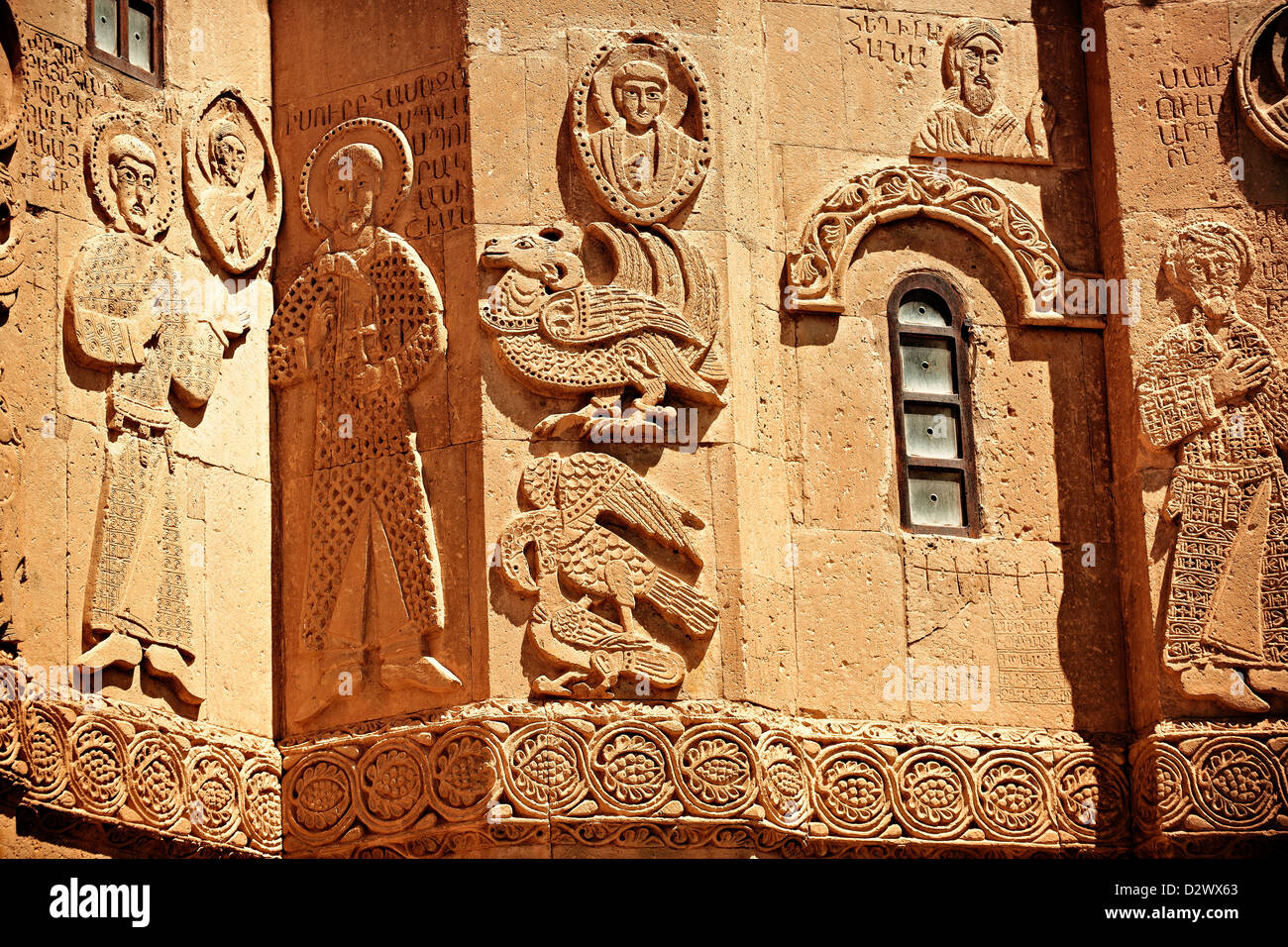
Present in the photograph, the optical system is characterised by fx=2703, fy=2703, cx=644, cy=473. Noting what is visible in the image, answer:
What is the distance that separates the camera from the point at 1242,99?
579 inches

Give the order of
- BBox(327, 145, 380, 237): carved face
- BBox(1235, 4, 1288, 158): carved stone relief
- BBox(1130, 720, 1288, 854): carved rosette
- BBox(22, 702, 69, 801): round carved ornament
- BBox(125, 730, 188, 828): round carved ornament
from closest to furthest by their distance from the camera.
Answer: BBox(22, 702, 69, 801): round carved ornament → BBox(125, 730, 188, 828): round carved ornament → BBox(1130, 720, 1288, 854): carved rosette → BBox(327, 145, 380, 237): carved face → BBox(1235, 4, 1288, 158): carved stone relief

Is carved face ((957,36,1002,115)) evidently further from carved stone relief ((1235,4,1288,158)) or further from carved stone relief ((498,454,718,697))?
carved stone relief ((498,454,718,697))

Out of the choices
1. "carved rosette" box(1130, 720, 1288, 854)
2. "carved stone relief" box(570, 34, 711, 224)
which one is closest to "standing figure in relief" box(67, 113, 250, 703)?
"carved stone relief" box(570, 34, 711, 224)

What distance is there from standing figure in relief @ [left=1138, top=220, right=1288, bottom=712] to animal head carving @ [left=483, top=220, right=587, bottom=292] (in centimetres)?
314

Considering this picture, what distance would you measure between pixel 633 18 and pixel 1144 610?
408cm

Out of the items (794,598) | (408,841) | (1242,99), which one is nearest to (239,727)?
(408,841)

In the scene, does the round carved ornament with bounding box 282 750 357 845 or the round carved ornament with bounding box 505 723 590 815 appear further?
the round carved ornament with bounding box 282 750 357 845

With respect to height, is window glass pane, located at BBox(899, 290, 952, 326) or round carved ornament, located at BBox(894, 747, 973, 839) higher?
window glass pane, located at BBox(899, 290, 952, 326)

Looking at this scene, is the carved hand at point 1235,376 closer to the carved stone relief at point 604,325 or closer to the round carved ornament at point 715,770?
the carved stone relief at point 604,325

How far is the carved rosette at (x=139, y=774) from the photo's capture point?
12.3 meters

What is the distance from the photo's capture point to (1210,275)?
14.5m

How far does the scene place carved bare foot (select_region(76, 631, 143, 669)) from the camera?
500 inches

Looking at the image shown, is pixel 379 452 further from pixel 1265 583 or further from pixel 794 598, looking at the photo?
pixel 1265 583

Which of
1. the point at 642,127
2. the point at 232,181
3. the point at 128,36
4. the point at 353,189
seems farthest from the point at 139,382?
the point at 642,127
